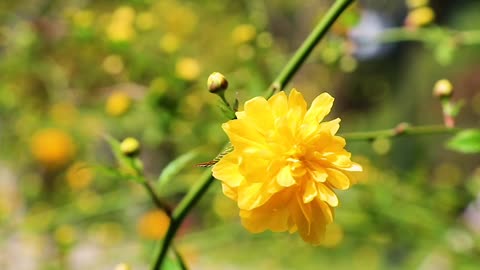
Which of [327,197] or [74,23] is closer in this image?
[327,197]

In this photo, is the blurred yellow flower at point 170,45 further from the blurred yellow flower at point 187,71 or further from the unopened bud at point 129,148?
the unopened bud at point 129,148

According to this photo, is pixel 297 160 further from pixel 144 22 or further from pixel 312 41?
pixel 144 22

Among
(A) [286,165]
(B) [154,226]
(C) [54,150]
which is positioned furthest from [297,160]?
(C) [54,150]

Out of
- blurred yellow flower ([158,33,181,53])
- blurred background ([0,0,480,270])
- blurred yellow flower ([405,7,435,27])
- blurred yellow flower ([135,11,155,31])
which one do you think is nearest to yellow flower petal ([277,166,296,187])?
blurred background ([0,0,480,270])

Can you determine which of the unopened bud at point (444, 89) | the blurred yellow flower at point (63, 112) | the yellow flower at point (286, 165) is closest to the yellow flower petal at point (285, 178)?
the yellow flower at point (286, 165)

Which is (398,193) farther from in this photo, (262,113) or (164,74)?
(262,113)

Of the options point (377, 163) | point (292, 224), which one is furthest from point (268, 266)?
point (292, 224)

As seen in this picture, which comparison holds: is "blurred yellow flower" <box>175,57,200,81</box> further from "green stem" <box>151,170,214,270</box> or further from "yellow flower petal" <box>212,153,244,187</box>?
"yellow flower petal" <box>212,153,244,187</box>
